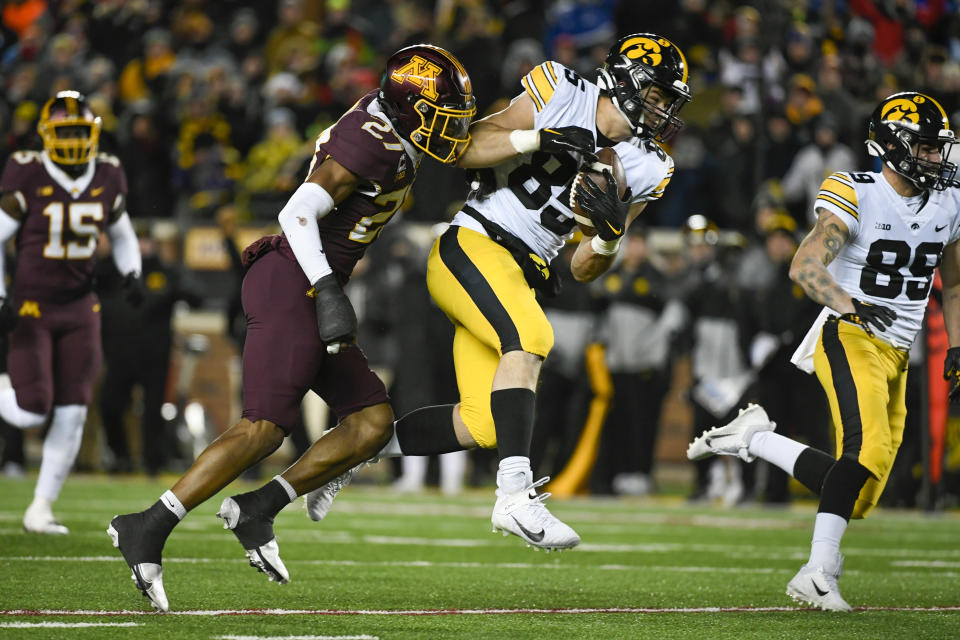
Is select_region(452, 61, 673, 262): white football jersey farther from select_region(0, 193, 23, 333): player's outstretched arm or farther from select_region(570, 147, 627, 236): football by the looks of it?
select_region(0, 193, 23, 333): player's outstretched arm

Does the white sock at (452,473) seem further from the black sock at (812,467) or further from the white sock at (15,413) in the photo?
the black sock at (812,467)

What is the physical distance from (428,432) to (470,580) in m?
0.91

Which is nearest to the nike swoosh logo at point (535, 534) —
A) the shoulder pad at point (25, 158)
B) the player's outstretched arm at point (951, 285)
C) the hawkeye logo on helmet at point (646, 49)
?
the hawkeye logo on helmet at point (646, 49)

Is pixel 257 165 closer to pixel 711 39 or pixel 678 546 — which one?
pixel 711 39

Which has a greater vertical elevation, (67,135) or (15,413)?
(67,135)

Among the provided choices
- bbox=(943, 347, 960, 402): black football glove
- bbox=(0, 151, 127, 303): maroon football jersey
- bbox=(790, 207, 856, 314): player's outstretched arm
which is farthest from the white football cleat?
bbox=(943, 347, 960, 402): black football glove

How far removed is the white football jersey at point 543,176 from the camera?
16.5 feet

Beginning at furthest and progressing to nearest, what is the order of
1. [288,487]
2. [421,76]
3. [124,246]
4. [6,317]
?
[124,246] < [6,317] < [288,487] < [421,76]

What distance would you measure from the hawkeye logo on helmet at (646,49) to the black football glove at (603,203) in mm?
477

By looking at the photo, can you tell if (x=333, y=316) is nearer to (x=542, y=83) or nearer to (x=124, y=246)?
(x=542, y=83)

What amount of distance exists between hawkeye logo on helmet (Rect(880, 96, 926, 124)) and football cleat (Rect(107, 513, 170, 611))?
9.97 ft

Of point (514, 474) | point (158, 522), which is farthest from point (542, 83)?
point (158, 522)

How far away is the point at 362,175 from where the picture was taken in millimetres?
4605

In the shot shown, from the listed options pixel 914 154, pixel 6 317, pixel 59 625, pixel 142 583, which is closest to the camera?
pixel 59 625
